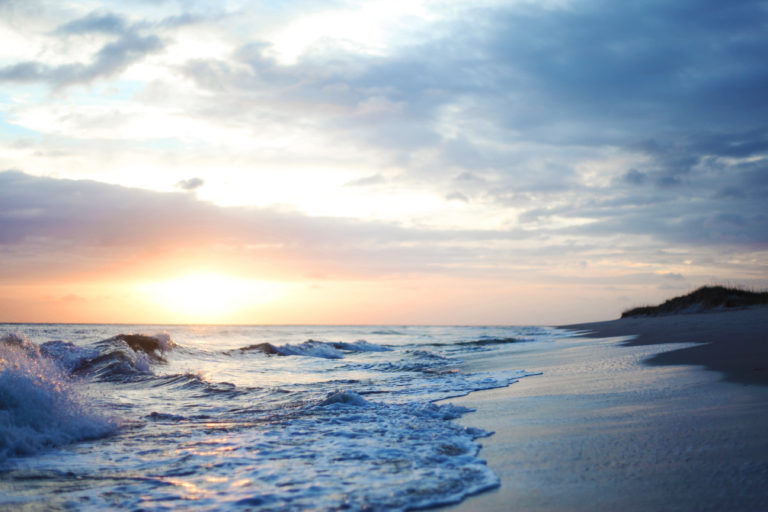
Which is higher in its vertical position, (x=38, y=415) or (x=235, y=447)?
(x=38, y=415)

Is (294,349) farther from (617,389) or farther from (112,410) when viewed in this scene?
(617,389)

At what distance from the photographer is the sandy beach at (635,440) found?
11.1 feet

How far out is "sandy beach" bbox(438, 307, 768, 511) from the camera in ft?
11.1

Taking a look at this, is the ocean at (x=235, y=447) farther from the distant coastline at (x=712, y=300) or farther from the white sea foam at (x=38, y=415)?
the distant coastline at (x=712, y=300)

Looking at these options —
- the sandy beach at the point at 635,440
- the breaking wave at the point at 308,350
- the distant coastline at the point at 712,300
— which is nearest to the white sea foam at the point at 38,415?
the sandy beach at the point at 635,440

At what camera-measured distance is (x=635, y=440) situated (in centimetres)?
462

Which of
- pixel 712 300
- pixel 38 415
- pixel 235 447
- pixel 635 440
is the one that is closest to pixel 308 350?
pixel 38 415

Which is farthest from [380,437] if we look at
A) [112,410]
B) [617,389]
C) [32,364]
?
[32,364]

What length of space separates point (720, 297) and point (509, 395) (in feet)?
122

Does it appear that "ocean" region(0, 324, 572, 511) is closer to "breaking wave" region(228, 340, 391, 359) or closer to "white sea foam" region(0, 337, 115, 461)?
"white sea foam" region(0, 337, 115, 461)

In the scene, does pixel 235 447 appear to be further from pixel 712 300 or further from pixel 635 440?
pixel 712 300

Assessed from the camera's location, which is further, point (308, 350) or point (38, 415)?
point (308, 350)

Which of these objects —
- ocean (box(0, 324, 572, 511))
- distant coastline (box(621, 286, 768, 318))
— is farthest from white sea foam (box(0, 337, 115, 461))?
distant coastline (box(621, 286, 768, 318))

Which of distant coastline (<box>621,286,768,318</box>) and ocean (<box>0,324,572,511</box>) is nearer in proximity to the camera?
ocean (<box>0,324,572,511</box>)
